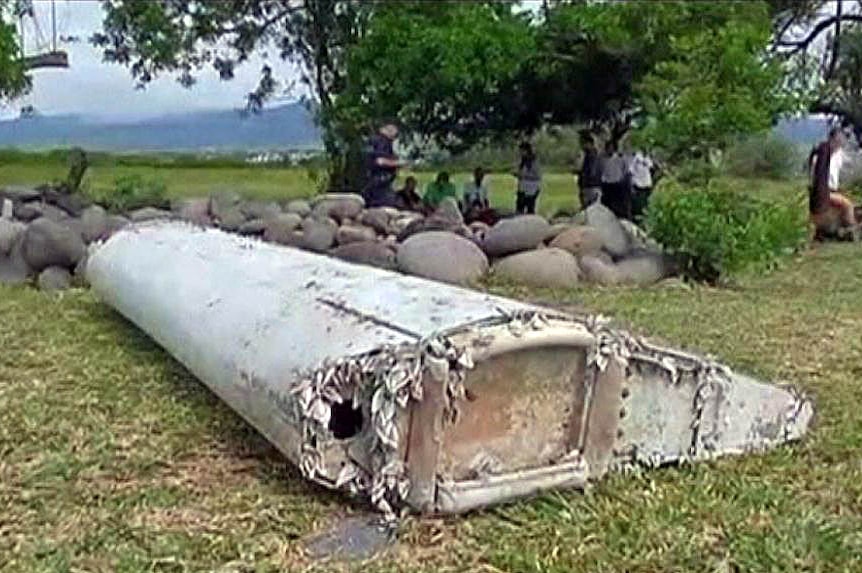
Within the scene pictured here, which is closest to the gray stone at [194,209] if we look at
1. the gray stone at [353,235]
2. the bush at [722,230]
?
the gray stone at [353,235]

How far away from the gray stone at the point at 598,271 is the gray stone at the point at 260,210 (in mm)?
2556

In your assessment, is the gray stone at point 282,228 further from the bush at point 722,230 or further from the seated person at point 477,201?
the bush at point 722,230

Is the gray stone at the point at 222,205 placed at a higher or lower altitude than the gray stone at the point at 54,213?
higher

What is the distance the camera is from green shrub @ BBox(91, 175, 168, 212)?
11820 mm

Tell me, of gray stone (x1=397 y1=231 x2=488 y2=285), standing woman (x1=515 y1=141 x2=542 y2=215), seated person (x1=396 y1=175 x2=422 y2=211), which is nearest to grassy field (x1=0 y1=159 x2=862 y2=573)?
gray stone (x1=397 y1=231 x2=488 y2=285)

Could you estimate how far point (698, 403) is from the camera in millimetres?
3088

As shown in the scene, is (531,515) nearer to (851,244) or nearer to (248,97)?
(851,244)

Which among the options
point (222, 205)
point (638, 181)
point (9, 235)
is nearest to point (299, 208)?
point (222, 205)

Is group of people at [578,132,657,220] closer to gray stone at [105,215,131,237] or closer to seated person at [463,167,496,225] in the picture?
seated person at [463,167,496,225]

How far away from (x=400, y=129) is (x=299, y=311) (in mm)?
11249

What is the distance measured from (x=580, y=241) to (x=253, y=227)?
2404 millimetres

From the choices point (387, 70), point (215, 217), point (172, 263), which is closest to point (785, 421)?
point (172, 263)

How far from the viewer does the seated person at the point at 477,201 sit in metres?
11.9

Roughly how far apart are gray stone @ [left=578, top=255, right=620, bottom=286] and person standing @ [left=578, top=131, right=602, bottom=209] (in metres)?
5.01
